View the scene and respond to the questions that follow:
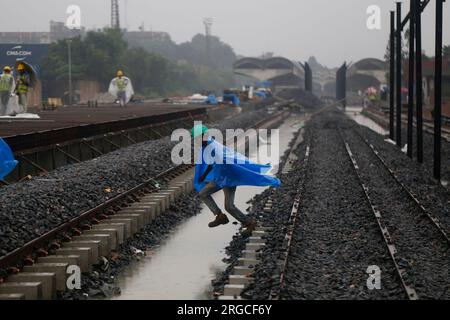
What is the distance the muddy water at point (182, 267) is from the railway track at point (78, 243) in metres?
0.52

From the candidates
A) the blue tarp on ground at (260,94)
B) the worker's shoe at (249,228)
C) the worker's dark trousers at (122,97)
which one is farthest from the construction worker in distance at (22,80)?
the blue tarp on ground at (260,94)

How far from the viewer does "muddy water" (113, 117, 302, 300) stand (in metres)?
9.71

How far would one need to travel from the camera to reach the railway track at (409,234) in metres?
9.33

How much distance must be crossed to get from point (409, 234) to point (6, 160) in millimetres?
7271

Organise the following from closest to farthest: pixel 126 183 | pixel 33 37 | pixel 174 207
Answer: pixel 174 207 < pixel 126 183 < pixel 33 37

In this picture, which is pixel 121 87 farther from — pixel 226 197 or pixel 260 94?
pixel 260 94

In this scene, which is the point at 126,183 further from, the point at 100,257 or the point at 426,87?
the point at 426,87

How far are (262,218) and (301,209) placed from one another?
0.94 metres

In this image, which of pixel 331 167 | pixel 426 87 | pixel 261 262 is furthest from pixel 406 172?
pixel 426 87

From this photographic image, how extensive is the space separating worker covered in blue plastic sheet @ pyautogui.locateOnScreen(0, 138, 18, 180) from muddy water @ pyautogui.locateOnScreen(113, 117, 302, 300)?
3.27m

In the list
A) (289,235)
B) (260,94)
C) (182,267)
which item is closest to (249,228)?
(289,235)

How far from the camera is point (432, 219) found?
A: 43.8 feet

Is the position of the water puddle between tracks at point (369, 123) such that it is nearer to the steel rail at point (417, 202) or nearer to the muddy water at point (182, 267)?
the steel rail at point (417, 202)

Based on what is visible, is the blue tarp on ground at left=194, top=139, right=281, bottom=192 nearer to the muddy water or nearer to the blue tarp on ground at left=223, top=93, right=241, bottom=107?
the muddy water
